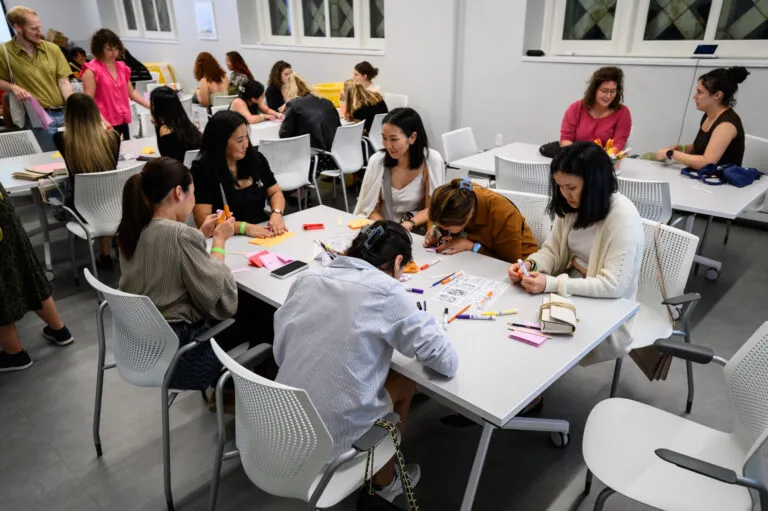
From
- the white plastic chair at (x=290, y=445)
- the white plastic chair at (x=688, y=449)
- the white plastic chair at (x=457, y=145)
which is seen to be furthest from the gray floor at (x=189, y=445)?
the white plastic chair at (x=457, y=145)

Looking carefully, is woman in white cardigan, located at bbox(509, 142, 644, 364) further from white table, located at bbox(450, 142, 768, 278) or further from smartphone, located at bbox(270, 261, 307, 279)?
white table, located at bbox(450, 142, 768, 278)

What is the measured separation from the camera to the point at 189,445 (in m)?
2.34

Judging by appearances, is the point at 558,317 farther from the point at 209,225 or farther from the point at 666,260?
the point at 209,225

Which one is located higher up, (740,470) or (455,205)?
(455,205)

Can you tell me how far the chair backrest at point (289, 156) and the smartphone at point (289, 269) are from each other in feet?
6.75

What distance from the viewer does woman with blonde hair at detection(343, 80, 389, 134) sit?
5352mm

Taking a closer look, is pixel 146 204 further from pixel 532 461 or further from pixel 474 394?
pixel 532 461

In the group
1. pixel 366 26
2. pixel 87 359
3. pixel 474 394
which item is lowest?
pixel 87 359

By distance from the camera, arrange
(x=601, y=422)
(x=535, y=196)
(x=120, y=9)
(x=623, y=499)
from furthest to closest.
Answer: (x=120, y=9)
(x=535, y=196)
(x=623, y=499)
(x=601, y=422)

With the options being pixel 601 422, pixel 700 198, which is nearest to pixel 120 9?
pixel 700 198

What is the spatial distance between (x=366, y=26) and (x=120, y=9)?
6359mm

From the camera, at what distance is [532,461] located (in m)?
2.19

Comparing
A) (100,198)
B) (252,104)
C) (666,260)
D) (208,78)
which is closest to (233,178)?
(100,198)

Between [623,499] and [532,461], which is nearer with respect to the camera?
[623,499]
